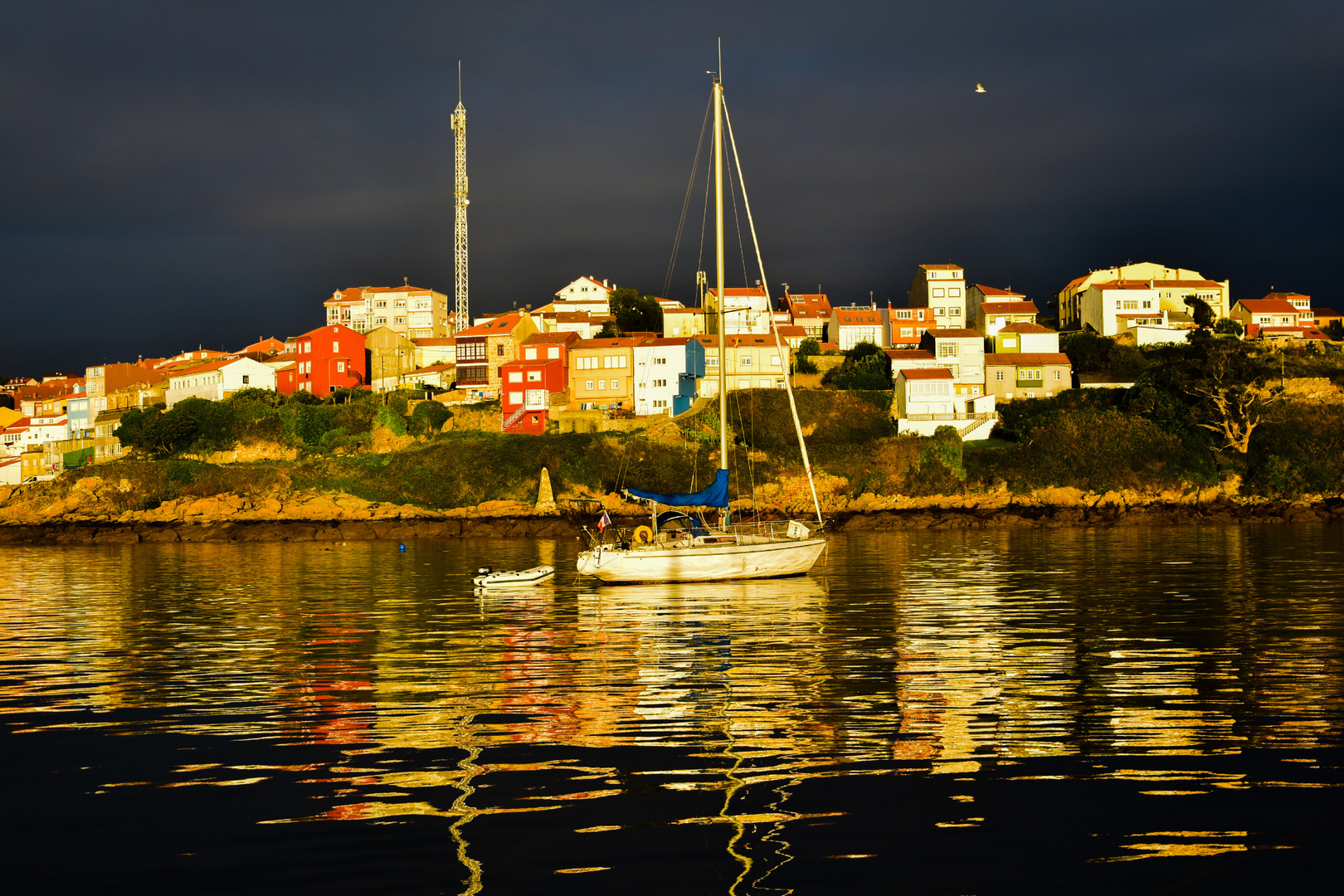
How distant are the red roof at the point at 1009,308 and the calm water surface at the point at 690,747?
69.8 m

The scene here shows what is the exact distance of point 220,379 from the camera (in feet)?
303

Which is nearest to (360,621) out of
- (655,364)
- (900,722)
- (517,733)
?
(517,733)

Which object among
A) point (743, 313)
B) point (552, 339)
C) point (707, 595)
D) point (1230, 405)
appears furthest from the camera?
point (743, 313)

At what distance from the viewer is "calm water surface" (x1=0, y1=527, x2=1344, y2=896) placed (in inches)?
332

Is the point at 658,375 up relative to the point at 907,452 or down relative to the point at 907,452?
up

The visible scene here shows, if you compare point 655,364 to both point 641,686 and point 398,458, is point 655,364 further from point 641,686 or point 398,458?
point 641,686

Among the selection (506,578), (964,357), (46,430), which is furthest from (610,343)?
(46,430)

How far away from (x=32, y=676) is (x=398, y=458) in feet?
166

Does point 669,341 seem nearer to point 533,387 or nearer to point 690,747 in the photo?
point 533,387

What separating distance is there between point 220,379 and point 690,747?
297ft

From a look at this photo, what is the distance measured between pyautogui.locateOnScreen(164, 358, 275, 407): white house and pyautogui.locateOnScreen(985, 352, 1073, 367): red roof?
6162 centimetres

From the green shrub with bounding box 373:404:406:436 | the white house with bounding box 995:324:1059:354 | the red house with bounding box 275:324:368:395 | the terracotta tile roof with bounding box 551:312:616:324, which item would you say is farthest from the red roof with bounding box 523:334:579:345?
the white house with bounding box 995:324:1059:354

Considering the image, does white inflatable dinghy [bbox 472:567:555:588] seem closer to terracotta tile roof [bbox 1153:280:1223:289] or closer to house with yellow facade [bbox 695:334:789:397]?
house with yellow facade [bbox 695:334:789:397]

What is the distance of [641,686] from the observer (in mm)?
15867
